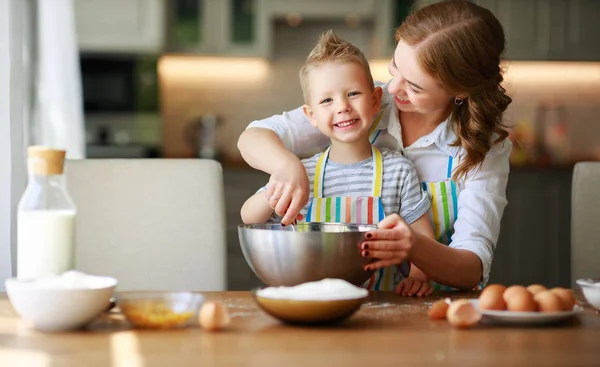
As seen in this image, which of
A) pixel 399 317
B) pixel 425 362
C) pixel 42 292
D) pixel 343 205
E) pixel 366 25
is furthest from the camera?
pixel 366 25

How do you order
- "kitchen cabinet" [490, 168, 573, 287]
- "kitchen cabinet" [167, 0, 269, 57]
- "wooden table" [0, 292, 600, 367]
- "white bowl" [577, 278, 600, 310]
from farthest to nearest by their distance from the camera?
"kitchen cabinet" [167, 0, 269, 57], "kitchen cabinet" [490, 168, 573, 287], "white bowl" [577, 278, 600, 310], "wooden table" [0, 292, 600, 367]

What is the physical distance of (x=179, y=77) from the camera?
485 centimetres

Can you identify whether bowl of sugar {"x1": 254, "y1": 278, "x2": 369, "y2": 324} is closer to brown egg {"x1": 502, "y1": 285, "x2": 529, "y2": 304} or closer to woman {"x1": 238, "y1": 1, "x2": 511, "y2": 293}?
brown egg {"x1": 502, "y1": 285, "x2": 529, "y2": 304}

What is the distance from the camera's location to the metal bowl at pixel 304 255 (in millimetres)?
1213

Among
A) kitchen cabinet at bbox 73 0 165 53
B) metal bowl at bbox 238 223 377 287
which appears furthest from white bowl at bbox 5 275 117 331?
kitchen cabinet at bbox 73 0 165 53

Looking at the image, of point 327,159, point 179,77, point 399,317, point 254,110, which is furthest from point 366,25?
point 399,317

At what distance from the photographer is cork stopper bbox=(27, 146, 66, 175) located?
43.3 inches

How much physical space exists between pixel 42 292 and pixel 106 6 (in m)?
3.67

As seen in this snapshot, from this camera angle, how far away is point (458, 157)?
5.89ft

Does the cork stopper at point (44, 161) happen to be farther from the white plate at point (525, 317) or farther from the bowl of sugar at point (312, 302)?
the white plate at point (525, 317)

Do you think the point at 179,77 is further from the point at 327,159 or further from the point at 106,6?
the point at 327,159

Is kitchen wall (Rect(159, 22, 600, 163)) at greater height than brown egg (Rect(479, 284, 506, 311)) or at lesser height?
greater

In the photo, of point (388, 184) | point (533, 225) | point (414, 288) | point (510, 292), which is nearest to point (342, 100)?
point (388, 184)

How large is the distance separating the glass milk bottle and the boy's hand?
62 centimetres
